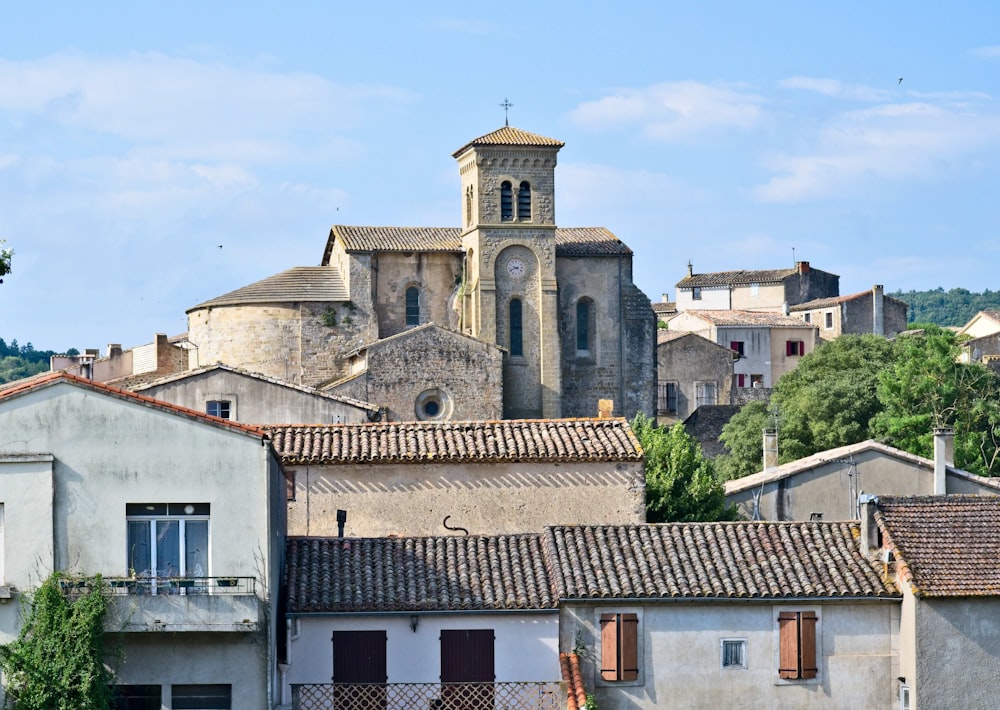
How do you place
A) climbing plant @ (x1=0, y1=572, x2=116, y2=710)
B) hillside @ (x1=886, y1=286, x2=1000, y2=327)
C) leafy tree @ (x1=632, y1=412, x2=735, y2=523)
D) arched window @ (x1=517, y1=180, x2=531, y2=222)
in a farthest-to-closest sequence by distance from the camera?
hillside @ (x1=886, y1=286, x2=1000, y2=327) → arched window @ (x1=517, y1=180, x2=531, y2=222) → leafy tree @ (x1=632, y1=412, x2=735, y2=523) → climbing plant @ (x1=0, y1=572, x2=116, y2=710)

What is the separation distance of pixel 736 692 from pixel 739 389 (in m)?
66.2

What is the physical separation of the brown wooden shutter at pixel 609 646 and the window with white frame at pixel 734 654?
61.9 inches

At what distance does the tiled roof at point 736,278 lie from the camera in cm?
12050

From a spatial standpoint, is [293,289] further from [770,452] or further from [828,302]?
[828,302]

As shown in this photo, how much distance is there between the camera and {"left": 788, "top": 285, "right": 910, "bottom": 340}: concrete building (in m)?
113

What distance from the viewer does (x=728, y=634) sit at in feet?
92.6

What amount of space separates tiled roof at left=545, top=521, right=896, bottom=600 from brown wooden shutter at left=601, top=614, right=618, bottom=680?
0.40 meters

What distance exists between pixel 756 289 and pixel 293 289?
171 ft

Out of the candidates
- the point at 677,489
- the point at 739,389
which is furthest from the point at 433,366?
the point at 739,389

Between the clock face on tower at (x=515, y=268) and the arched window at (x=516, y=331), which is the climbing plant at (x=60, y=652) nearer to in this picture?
the arched window at (x=516, y=331)

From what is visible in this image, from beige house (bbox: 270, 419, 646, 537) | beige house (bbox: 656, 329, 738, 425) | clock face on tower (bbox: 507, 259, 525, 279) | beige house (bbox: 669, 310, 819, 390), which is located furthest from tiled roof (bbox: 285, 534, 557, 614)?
beige house (bbox: 669, 310, 819, 390)

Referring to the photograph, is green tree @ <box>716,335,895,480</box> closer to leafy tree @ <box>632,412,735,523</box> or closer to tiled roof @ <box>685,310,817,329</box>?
leafy tree @ <box>632,412,735,523</box>

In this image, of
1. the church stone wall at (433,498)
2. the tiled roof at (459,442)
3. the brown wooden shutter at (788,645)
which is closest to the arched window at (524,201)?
the tiled roof at (459,442)

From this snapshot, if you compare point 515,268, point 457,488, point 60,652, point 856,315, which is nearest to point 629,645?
point 457,488
